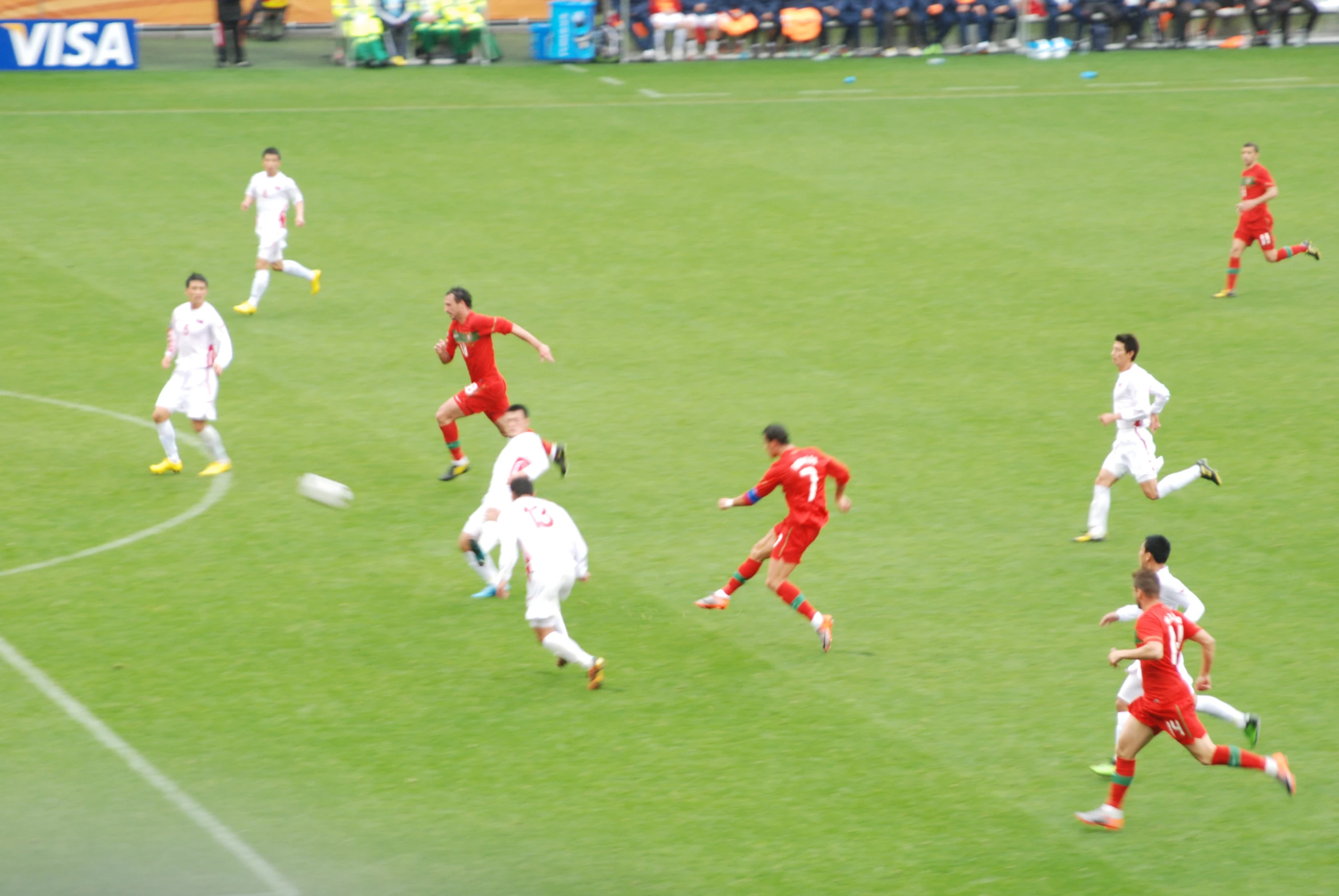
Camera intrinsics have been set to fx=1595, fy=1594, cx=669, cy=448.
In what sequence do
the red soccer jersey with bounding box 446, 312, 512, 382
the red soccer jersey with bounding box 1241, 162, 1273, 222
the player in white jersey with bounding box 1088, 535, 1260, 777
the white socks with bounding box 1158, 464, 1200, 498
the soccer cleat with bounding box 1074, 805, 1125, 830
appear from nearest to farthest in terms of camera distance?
the soccer cleat with bounding box 1074, 805, 1125, 830, the player in white jersey with bounding box 1088, 535, 1260, 777, the white socks with bounding box 1158, 464, 1200, 498, the red soccer jersey with bounding box 446, 312, 512, 382, the red soccer jersey with bounding box 1241, 162, 1273, 222

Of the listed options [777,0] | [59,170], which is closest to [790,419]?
[59,170]

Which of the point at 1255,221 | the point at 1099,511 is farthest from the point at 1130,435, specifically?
the point at 1255,221

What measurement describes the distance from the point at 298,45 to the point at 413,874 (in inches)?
1531

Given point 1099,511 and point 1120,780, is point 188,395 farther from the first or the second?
point 1120,780

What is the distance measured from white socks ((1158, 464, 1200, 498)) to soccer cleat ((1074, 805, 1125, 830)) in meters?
6.43

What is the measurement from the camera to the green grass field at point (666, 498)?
1102cm

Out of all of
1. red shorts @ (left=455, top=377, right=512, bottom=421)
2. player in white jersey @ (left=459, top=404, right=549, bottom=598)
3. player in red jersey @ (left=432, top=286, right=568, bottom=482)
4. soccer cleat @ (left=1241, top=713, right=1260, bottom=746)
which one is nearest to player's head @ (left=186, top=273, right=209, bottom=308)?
player in red jersey @ (left=432, top=286, right=568, bottom=482)

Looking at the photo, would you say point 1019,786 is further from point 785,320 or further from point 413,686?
point 785,320

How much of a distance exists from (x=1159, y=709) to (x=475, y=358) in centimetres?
945

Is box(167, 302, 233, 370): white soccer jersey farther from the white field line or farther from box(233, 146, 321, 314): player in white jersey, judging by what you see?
the white field line

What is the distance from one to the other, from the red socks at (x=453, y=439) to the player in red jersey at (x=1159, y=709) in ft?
30.8

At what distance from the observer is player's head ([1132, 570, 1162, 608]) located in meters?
10.6

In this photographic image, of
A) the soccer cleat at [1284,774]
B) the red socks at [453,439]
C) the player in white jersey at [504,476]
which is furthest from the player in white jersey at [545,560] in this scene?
the red socks at [453,439]

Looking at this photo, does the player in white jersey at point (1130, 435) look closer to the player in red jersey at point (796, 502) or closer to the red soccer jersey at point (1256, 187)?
the player in red jersey at point (796, 502)
